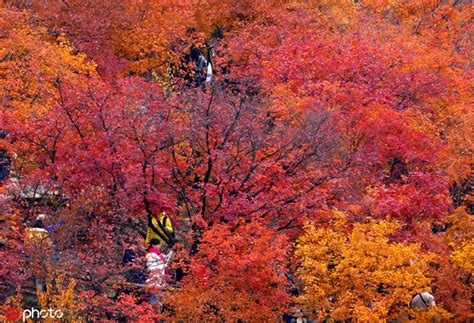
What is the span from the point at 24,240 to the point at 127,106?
6.13 metres

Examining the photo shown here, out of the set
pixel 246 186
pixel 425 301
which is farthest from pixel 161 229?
pixel 425 301

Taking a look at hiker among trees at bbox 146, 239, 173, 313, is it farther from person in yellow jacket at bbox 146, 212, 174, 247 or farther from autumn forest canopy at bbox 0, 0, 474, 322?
person in yellow jacket at bbox 146, 212, 174, 247

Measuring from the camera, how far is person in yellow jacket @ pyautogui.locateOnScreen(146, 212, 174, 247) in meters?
20.9

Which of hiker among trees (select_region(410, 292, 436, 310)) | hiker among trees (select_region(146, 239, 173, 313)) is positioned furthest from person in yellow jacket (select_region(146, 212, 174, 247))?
hiker among trees (select_region(410, 292, 436, 310))

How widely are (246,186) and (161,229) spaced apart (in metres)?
2.81

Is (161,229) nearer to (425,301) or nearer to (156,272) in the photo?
(156,272)

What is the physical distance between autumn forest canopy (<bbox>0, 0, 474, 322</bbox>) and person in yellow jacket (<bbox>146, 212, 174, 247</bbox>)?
0.07 m

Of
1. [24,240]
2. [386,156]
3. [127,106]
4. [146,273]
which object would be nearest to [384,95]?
[386,156]

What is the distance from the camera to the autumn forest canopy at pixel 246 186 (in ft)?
58.9

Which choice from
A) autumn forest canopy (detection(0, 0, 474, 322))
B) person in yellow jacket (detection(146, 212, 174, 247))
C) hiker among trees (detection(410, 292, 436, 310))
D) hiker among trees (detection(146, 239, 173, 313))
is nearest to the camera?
autumn forest canopy (detection(0, 0, 474, 322))

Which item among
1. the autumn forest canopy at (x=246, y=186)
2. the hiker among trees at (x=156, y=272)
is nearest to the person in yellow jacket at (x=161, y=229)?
the autumn forest canopy at (x=246, y=186)

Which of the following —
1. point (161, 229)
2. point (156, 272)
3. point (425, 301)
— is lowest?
point (425, 301)

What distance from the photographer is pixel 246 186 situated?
852 inches

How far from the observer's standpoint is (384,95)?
27875 millimetres
